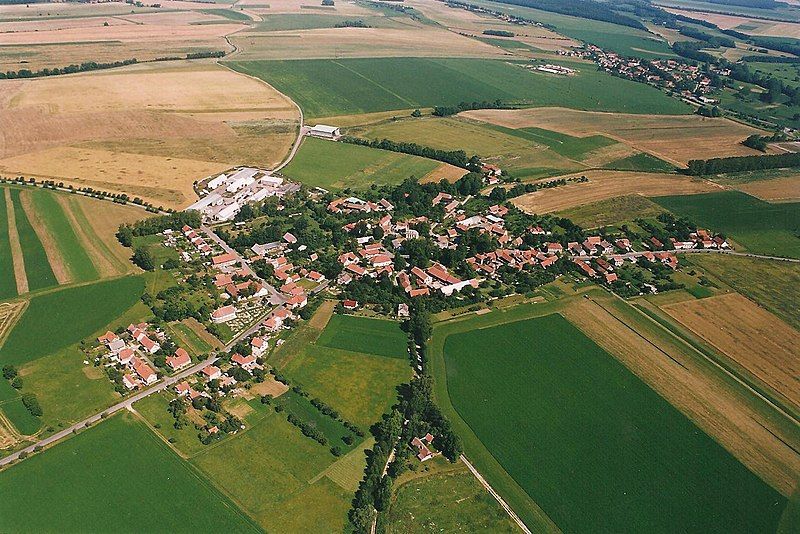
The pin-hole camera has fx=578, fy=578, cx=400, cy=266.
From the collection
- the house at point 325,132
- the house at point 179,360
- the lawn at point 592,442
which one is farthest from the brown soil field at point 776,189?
the house at point 179,360

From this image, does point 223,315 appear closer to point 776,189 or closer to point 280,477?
point 280,477

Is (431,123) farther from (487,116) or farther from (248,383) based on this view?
(248,383)

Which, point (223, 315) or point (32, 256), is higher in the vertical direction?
point (223, 315)

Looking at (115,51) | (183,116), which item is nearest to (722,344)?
(183,116)

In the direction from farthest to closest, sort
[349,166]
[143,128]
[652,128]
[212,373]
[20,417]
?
[652,128], [143,128], [349,166], [212,373], [20,417]

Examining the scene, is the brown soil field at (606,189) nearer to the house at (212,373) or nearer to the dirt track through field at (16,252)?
the house at (212,373)

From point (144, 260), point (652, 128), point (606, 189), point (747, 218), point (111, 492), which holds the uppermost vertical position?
point (652, 128)

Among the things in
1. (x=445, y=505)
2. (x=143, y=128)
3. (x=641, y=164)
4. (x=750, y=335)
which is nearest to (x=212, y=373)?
(x=445, y=505)
